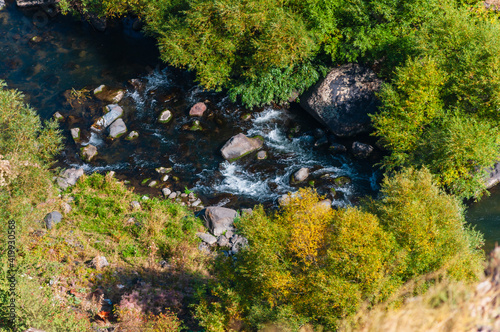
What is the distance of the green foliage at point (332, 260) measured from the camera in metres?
14.1

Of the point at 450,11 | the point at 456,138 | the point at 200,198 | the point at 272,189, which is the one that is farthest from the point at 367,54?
the point at 200,198

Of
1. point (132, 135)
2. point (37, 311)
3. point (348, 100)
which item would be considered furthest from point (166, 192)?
point (348, 100)

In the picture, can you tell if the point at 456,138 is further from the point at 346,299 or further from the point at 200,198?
the point at 200,198

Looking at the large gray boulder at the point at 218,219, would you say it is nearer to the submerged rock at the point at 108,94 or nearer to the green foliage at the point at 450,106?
the green foliage at the point at 450,106

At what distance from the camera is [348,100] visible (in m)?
27.5

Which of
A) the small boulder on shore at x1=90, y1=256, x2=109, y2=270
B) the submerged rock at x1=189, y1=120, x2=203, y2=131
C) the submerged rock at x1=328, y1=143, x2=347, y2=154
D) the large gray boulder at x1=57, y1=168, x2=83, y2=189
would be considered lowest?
the large gray boulder at x1=57, y1=168, x2=83, y2=189

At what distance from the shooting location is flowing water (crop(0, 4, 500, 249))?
2567 cm

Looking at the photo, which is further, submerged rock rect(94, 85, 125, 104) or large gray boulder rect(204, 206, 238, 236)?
submerged rock rect(94, 85, 125, 104)

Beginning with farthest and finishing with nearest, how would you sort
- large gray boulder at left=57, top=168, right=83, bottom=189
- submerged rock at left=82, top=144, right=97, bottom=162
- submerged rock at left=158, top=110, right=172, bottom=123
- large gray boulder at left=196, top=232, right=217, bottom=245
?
1. submerged rock at left=158, top=110, right=172, bottom=123
2. submerged rock at left=82, top=144, right=97, bottom=162
3. large gray boulder at left=57, top=168, right=83, bottom=189
4. large gray boulder at left=196, top=232, right=217, bottom=245

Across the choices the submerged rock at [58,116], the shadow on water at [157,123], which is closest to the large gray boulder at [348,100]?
the shadow on water at [157,123]

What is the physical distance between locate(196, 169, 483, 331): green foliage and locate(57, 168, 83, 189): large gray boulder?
42.3 ft

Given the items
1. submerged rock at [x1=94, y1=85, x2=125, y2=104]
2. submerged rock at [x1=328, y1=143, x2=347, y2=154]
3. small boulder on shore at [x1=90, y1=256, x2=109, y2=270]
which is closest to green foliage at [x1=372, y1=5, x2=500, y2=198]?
submerged rock at [x1=328, y1=143, x2=347, y2=154]

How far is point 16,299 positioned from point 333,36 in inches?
954

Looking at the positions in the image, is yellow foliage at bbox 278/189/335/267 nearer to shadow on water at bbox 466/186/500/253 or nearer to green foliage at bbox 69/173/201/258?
green foliage at bbox 69/173/201/258
